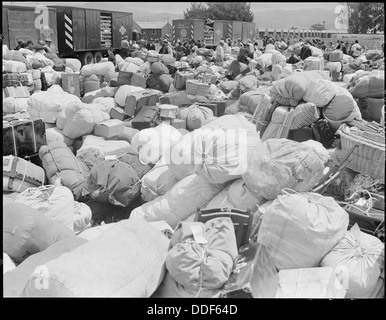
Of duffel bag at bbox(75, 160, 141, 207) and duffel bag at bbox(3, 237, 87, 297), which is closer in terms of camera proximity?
duffel bag at bbox(3, 237, 87, 297)

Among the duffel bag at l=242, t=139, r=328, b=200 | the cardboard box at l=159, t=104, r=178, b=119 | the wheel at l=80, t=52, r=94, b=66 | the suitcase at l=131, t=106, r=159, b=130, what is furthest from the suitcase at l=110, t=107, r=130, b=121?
the wheel at l=80, t=52, r=94, b=66

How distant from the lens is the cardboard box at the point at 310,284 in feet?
6.66

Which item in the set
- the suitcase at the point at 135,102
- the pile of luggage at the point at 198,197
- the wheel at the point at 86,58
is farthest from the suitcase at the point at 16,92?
the wheel at the point at 86,58

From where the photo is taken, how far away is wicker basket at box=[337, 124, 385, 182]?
3.11 metres

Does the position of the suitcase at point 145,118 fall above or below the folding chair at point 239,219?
above

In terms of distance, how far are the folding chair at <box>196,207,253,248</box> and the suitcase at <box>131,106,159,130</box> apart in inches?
107

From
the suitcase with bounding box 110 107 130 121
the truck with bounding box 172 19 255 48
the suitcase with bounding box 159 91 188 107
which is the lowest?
the suitcase with bounding box 110 107 130 121

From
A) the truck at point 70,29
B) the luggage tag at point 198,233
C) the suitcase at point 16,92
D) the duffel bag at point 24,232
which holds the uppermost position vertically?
the truck at point 70,29

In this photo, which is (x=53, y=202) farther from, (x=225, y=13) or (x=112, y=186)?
(x=225, y=13)

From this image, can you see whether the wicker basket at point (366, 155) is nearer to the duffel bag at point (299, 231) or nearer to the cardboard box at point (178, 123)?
the duffel bag at point (299, 231)

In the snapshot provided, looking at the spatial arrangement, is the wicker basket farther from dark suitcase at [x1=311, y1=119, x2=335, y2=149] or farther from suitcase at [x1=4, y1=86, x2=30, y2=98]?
suitcase at [x1=4, y1=86, x2=30, y2=98]

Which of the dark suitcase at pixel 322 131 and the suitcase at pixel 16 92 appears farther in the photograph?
the suitcase at pixel 16 92

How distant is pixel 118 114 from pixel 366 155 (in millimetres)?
3069
